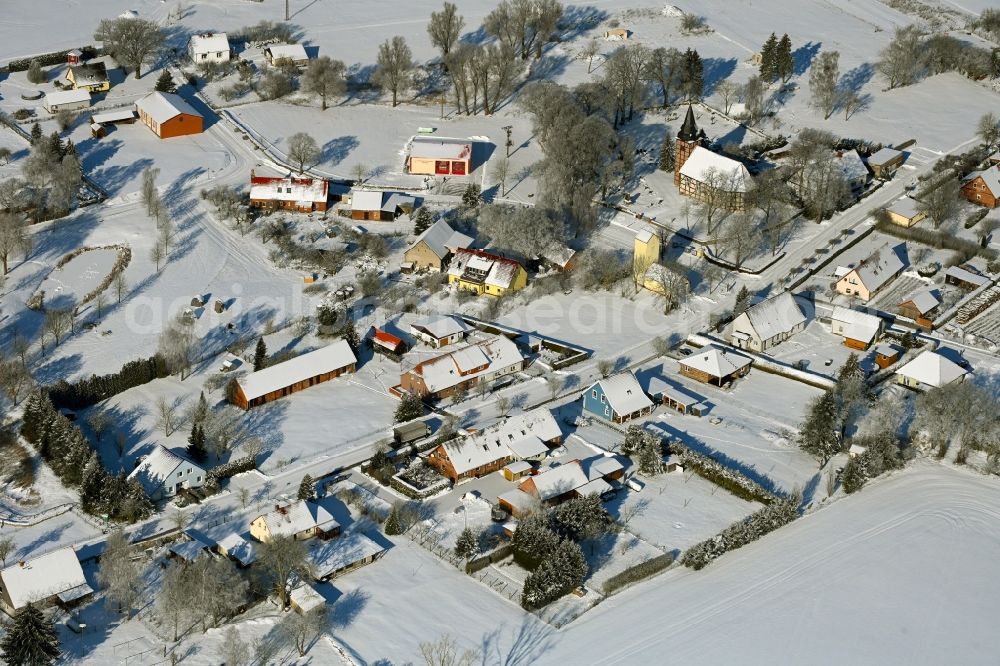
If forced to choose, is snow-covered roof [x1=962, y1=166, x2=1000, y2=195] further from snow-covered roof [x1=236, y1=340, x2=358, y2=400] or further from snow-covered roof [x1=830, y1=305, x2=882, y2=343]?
snow-covered roof [x1=236, y1=340, x2=358, y2=400]

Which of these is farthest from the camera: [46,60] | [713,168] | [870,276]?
[46,60]

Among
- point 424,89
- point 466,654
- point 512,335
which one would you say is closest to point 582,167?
point 512,335

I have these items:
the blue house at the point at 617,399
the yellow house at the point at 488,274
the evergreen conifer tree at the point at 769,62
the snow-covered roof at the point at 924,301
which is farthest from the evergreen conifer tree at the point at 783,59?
the blue house at the point at 617,399

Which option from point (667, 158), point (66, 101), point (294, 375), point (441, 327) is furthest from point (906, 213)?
point (66, 101)

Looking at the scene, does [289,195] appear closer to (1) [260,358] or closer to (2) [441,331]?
(2) [441,331]

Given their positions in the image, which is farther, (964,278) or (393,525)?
(964,278)

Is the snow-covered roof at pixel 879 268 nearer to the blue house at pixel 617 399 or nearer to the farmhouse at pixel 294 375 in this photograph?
the blue house at pixel 617 399
